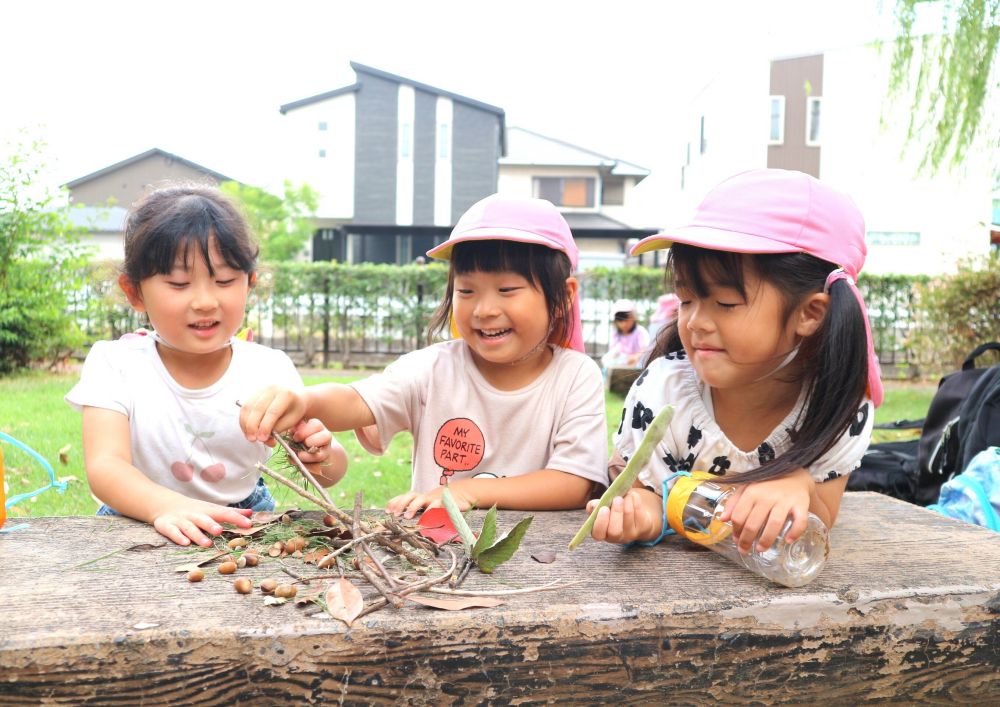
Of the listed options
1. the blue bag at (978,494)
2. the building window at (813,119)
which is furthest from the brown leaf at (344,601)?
the building window at (813,119)

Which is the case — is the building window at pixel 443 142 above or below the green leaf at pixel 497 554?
above

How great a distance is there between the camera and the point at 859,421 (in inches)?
70.5

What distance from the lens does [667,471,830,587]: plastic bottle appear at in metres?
1.47

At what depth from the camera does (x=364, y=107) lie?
93.8 ft

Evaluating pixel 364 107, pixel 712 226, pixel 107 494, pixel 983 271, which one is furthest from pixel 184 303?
pixel 364 107

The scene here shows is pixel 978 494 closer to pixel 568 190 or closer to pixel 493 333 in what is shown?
pixel 493 333

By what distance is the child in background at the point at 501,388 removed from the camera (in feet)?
6.75

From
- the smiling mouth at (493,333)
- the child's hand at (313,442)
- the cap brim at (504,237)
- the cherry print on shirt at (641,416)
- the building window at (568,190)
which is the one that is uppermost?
the building window at (568,190)

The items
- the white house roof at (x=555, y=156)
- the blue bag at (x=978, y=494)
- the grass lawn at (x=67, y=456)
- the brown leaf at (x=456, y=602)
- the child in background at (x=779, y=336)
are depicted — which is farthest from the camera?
the white house roof at (x=555, y=156)

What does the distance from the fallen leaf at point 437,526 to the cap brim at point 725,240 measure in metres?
0.65

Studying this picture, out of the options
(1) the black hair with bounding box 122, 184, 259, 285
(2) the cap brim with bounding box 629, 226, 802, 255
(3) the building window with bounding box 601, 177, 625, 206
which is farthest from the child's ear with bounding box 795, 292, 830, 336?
(3) the building window with bounding box 601, 177, 625, 206

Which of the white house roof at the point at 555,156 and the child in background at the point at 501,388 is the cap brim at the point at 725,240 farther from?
the white house roof at the point at 555,156

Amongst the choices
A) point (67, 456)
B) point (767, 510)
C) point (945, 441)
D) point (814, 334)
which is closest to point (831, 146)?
point (945, 441)

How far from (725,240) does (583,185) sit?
28210 mm
